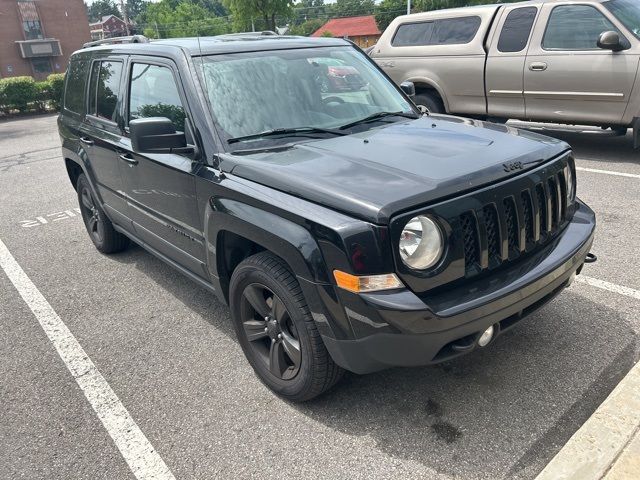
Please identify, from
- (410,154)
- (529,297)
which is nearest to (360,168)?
(410,154)

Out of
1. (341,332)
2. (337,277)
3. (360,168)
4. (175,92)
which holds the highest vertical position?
(175,92)

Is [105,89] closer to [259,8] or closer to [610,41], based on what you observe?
[610,41]

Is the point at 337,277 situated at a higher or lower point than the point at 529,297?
higher

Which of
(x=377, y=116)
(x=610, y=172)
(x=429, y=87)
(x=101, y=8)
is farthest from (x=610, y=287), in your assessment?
(x=101, y=8)

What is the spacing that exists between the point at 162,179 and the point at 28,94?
1985 cm

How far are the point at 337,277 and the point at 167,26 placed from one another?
315 feet

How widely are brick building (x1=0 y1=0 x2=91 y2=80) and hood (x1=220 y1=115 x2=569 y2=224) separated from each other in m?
63.4

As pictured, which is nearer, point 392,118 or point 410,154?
point 410,154

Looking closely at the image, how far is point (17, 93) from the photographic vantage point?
19484mm

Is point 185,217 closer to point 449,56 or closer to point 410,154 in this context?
point 410,154

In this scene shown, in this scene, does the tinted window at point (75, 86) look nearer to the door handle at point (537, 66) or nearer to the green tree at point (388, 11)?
the door handle at point (537, 66)

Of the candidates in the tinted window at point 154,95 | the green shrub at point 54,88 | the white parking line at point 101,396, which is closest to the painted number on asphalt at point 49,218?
the white parking line at point 101,396

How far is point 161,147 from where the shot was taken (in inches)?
118

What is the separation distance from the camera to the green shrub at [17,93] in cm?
1923
